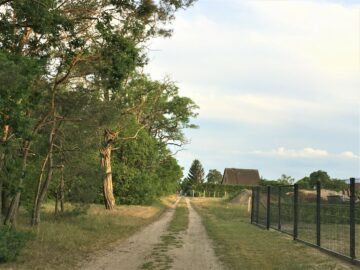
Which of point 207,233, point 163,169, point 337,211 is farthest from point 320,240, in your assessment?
point 163,169

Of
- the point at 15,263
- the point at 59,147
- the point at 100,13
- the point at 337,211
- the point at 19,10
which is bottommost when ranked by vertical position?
the point at 15,263

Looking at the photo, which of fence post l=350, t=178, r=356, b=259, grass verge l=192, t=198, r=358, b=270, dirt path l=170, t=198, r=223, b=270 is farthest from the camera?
fence post l=350, t=178, r=356, b=259

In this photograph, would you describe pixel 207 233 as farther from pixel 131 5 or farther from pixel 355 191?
pixel 131 5

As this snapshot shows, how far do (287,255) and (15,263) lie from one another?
7796mm

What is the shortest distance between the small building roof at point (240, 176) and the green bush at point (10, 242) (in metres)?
126

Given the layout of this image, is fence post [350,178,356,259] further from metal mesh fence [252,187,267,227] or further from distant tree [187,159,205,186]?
distant tree [187,159,205,186]

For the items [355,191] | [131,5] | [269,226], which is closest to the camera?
[355,191]

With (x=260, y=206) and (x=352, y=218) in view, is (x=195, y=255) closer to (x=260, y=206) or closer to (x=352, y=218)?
(x=352, y=218)

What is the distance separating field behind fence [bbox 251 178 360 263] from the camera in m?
14.0

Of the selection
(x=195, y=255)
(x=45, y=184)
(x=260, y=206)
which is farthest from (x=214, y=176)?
(x=195, y=255)

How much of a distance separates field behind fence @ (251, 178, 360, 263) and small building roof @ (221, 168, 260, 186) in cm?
11266

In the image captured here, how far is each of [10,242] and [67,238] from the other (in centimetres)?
520

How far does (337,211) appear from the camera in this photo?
1530cm

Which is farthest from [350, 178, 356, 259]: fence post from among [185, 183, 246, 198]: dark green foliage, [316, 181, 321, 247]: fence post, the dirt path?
[185, 183, 246, 198]: dark green foliage
